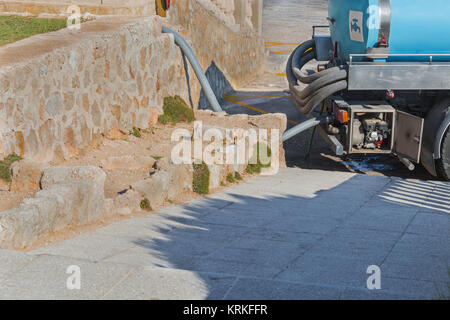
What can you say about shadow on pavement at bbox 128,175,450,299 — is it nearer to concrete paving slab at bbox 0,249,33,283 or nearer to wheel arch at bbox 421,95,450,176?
concrete paving slab at bbox 0,249,33,283

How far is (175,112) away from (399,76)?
14.5ft

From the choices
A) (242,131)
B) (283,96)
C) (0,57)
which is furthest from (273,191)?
(283,96)

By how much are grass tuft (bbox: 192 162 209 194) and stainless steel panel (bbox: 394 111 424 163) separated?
4005mm

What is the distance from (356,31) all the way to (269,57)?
15.0 metres

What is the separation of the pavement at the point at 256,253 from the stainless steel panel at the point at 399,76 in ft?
7.38

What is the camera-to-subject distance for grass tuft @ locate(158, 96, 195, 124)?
1174cm

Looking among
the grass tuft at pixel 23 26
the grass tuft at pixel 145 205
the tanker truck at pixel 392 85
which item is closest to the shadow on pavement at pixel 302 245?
the grass tuft at pixel 145 205

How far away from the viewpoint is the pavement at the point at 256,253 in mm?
4035

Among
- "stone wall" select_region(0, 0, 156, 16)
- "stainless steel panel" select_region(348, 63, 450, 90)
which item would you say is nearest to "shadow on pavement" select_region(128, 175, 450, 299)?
"stainless steel panel" select_region(348, 63, 450, 90)

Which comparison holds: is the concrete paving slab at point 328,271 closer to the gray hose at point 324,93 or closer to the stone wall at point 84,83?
the stone wall at point 84,83

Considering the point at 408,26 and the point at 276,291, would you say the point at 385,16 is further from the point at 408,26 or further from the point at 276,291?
the point at 276,291

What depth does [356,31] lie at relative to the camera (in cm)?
1037
